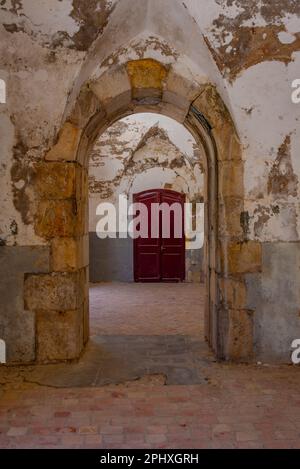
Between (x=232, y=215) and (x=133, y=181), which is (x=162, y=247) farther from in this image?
(x=232, y=215)

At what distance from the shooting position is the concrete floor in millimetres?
2664

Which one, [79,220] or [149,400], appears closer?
[149,400]

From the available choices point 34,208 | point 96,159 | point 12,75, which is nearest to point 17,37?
point 12,75

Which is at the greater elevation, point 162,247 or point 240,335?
point 162,247

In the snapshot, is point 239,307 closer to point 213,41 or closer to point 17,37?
point 213,41

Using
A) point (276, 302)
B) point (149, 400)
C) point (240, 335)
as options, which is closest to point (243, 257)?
point (276, 302)

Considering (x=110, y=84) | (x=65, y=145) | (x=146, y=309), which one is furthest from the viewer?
(x=146, y=309)

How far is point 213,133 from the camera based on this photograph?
13.6 ft

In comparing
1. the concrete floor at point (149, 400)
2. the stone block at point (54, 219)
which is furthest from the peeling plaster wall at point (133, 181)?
the stone block at point (54, 219)

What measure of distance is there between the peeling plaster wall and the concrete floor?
196 inches

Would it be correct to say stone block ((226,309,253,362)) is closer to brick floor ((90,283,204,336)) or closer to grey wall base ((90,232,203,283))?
brick floor ((90,283,204,336))

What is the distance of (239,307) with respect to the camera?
407cm

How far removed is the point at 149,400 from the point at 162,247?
22.8 ft

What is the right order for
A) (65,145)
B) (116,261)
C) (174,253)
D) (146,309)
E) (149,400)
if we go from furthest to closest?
(174,253) < (116,261) < (146,309) < (65,145) < (149,400)
